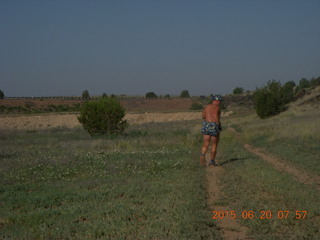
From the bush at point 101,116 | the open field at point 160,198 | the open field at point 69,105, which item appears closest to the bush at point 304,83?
the open field at point 69,105

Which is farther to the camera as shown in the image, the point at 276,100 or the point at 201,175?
the point at 276,100

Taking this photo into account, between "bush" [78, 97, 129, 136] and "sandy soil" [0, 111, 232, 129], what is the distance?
33740 mm

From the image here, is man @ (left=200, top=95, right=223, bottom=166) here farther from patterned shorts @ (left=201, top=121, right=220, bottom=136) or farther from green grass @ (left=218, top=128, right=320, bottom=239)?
green grass @ (left=218, top=128, right=320, bottom=239)

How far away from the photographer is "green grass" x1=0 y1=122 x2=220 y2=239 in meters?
5.73

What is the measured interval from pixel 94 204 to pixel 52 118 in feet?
200

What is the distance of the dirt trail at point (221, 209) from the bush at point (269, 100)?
33705mm

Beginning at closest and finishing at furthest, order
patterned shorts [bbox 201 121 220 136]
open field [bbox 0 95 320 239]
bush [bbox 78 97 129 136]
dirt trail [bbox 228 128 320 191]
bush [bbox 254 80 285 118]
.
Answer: open field [bbox 0 95 320 239]
dirt trail [bbox 228 128 320 191]
patterned shorts [bbox 201 121 220 136]
bush [bbox 78 97 129 136]
bush [bbox 254 80 285 118]

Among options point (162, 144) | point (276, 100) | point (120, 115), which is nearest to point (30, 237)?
point (162, 144)

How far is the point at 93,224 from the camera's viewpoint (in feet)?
19.8

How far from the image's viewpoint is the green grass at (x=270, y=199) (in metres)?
5.57

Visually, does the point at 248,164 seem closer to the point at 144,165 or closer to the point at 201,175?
the point at 201,175

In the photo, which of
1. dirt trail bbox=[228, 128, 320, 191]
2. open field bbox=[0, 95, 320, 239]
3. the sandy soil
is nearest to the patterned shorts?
open field bbox=[0, 95, 320, 239]

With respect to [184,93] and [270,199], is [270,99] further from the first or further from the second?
[184,93]

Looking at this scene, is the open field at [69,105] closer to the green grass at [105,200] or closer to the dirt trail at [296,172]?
the dirt trail at [296,172]
